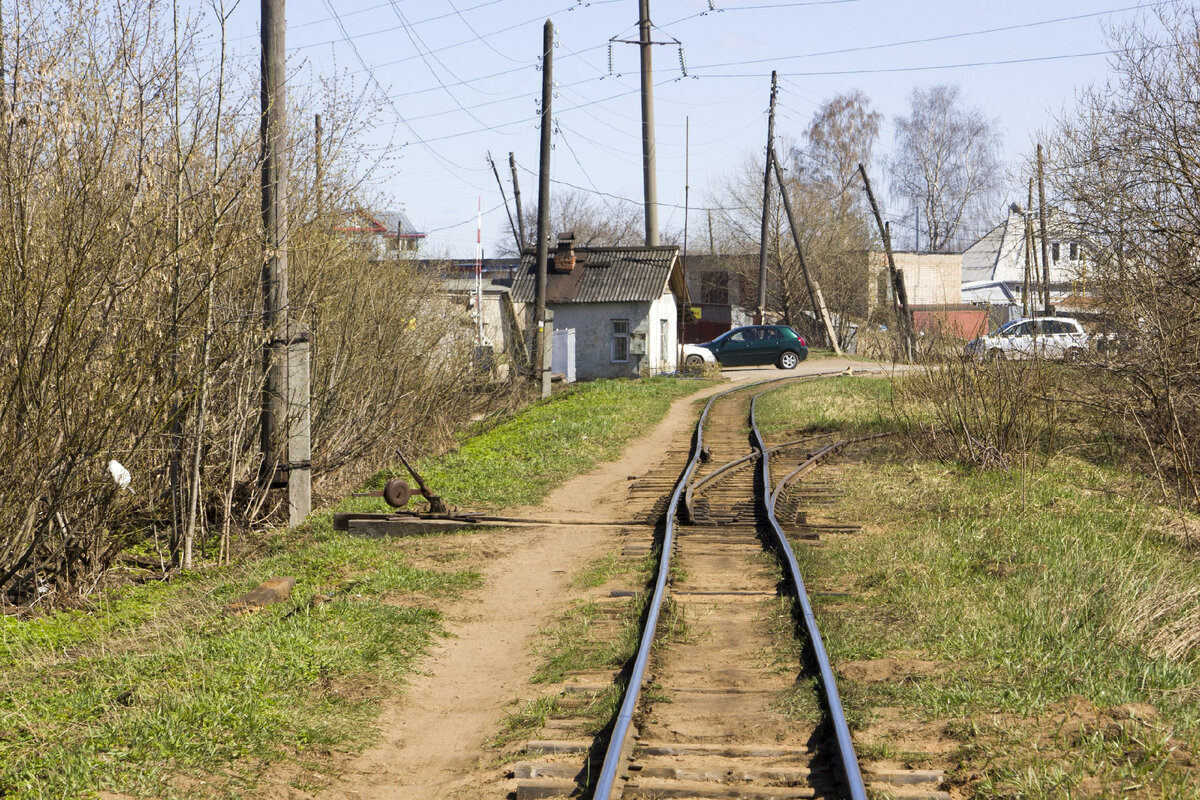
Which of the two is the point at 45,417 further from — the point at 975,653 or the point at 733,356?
the point at 733,356

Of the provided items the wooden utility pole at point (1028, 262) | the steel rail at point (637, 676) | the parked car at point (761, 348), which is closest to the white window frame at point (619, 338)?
the parked car at point (761, 348)

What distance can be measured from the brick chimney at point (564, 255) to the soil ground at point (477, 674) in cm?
2591

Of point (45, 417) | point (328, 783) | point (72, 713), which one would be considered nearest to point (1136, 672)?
point (328, 783)

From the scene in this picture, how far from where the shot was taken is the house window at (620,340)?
37125mm

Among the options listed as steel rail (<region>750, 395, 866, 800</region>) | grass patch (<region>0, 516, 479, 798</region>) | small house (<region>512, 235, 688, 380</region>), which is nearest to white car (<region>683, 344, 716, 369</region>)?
small house (<region>512, 235, 688, 380</region>)

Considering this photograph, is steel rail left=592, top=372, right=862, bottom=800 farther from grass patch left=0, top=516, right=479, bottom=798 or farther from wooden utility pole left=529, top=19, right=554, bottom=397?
wooden utility pole left=529, top=19, right=554, bottom=397

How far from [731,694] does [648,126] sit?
2983 centimetres

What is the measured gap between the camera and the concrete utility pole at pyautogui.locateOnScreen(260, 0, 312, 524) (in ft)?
36.0

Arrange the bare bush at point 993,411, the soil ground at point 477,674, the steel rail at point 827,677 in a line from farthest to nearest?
the bare bush at point 993,411, the soil ground at point 477,674, the steel rail at point 827,677

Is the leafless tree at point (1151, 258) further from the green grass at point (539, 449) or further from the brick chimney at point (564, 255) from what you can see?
the brick chimney at point (564, 255)

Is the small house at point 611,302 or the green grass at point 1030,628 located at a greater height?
the small house at point 611,302

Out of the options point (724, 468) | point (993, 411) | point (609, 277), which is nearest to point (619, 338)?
point (609, 277)

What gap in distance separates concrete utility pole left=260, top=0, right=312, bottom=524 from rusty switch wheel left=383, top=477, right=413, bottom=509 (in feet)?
5.21

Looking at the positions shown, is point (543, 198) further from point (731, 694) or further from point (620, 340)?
point (731, 694)
